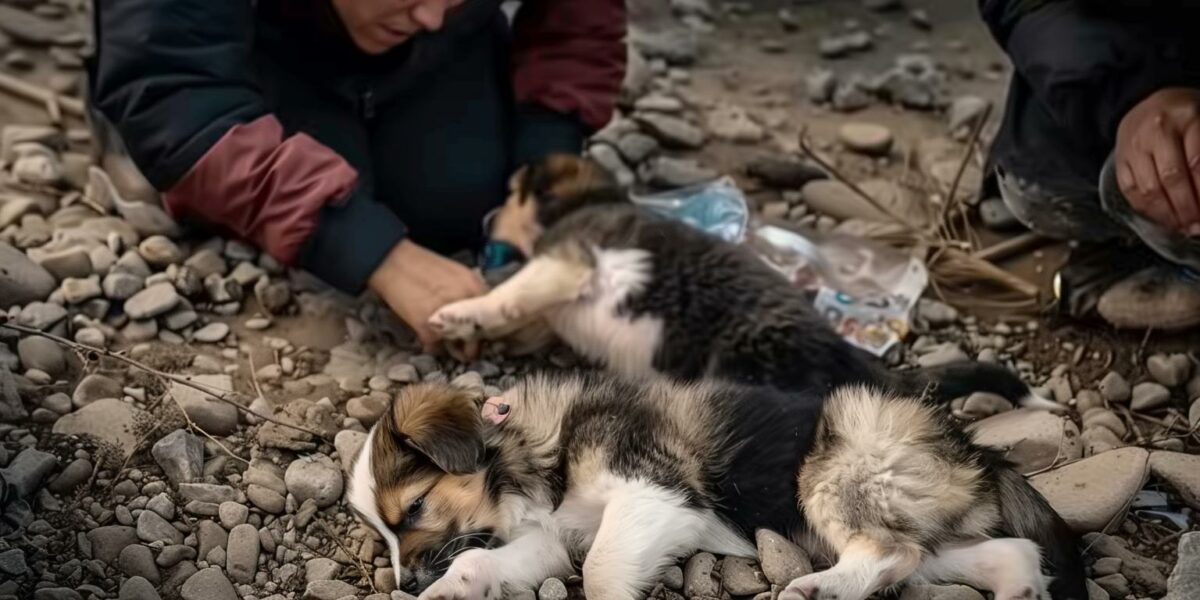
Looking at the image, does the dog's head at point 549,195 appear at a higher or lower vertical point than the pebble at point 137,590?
lower

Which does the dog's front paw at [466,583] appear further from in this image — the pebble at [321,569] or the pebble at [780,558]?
the pebble at [780,558]

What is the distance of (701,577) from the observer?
294 centimetres

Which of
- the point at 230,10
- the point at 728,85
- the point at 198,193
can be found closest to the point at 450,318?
the point at 198,193

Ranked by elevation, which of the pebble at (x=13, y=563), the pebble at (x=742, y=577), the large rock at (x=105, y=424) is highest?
the pebble at (x=13, y=563)

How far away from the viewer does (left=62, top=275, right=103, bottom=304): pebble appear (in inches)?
152

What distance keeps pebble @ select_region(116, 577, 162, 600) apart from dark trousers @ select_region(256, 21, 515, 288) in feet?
5.81

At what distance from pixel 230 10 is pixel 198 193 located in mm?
572

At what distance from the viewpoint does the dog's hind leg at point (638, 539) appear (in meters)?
2.87

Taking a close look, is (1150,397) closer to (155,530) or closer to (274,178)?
(274,178)

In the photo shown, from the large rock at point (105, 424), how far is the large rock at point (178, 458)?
8 cm

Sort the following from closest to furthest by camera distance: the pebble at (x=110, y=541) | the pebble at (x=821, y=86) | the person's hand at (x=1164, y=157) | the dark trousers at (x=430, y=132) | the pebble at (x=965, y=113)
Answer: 1. the pebble at (x=110, y=541)
2. the person's hand at (x=1164, y=157)
3. the dark trousers at (x=430, y=132)
4. the pebble at (x=965, y=113)
5. the pebble at (x=821, y=86)

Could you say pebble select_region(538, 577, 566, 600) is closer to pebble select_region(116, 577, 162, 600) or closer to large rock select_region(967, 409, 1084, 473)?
pebble select_region(116, 577, 162, 600)

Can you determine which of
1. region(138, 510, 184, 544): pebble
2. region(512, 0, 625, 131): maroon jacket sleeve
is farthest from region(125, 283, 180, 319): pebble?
region(512, 0, 625, 131): maroon jacket sleeve

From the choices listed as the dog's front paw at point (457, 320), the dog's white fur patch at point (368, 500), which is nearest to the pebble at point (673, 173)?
the dog's front paw at point (457, 320)
